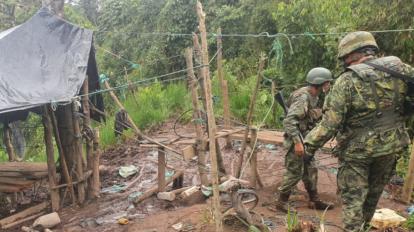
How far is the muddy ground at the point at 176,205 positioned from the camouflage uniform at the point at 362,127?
123 cm

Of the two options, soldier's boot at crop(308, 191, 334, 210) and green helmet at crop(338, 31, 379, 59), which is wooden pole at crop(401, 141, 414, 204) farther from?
green helmet at crop(338, 31, 379, 59)

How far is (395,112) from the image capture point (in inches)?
136

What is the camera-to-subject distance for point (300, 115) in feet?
16.1

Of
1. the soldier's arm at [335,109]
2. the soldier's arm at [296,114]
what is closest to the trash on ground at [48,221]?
the soldier's arm at [296,114]

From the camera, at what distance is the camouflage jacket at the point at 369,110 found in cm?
339

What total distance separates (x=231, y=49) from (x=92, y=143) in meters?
8.85

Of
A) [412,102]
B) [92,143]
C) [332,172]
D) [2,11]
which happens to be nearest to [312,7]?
[332,172]

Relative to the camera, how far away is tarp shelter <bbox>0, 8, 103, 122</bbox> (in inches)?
232

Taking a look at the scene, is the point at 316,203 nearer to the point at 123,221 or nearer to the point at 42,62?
the point at 123,221

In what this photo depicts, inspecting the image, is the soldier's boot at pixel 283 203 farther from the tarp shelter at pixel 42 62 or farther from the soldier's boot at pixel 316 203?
the tarp shelter at pixel 42 62

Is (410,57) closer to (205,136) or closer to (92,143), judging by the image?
(205,136)

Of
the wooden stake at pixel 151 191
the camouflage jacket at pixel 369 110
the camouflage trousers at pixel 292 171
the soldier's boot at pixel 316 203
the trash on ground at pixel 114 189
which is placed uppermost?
the camouflage jacket at pixel 369 110

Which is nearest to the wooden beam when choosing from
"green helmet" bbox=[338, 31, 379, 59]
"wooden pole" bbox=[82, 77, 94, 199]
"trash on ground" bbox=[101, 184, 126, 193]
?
"wooden pole" bbox=[82, 77, 94, 199]

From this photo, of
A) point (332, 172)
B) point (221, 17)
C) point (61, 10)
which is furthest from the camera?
point (221, 17)
